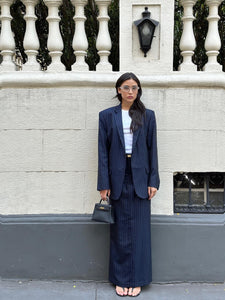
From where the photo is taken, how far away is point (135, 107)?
9.55 feet

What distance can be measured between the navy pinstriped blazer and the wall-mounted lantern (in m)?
0.70

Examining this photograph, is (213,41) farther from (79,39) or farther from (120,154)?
(120,154)

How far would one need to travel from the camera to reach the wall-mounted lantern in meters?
2.95

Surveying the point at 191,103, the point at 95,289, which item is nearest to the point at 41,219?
the point at 95,289

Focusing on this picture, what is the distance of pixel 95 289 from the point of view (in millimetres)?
3111

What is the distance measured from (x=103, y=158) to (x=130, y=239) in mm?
848

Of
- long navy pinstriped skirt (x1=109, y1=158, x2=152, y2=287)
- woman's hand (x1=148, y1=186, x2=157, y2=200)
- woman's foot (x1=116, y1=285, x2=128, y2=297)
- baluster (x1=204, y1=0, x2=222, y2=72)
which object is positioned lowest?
woman's foot (x1=116, y1=285, x2=128, y2=297)

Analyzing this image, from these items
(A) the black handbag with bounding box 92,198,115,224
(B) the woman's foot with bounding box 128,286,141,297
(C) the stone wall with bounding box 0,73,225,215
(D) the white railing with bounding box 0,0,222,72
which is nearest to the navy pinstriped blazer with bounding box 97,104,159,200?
(A) the black handbag with bounding box 92,198,115,224

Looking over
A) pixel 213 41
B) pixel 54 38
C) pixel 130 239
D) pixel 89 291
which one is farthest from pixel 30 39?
pixel 89 291

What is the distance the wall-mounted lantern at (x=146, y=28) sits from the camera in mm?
2951

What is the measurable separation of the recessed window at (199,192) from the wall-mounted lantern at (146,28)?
144 cm

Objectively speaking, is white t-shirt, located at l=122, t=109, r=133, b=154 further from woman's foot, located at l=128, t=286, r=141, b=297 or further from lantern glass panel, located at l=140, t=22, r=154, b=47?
woman's foot, located at l=128, t=286, r=141, b=297

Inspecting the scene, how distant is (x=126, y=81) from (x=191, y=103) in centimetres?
79

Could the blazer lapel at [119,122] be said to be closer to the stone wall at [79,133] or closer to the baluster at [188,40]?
the stone wall at [79,133]
